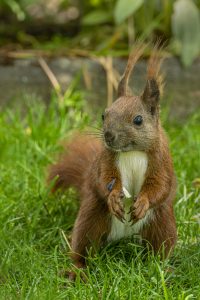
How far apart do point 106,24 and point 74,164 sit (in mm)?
2518

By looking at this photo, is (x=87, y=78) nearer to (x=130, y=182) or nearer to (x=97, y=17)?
(x=97, y=17)

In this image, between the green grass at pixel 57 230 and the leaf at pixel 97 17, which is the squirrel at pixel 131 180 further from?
the leaf at pixel 97 17

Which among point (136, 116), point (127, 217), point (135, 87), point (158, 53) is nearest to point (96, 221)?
point (127, 217)

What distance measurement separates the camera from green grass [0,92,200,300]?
118 inches

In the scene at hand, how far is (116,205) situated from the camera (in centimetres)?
319

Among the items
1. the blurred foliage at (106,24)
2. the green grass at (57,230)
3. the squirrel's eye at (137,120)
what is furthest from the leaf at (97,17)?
the squirrel's eye at (137,120)

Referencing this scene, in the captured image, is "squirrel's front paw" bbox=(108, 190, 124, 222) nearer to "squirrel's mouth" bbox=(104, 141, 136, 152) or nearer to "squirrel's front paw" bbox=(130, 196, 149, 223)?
"squirrel's front paw" bbox=(130, 196, 149, 223)

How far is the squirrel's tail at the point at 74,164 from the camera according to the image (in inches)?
151

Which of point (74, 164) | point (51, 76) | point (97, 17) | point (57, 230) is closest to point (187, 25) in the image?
point (97, 17)

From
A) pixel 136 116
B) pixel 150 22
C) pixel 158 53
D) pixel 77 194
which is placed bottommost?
pixel 77 194

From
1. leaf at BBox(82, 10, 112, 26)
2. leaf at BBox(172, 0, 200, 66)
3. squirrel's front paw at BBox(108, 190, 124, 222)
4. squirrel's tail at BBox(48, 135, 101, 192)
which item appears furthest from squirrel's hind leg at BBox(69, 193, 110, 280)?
leaf at BBox(82, 10, 112, 26)

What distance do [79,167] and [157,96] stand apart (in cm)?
69

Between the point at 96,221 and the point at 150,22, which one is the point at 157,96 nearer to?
the point at 96,221

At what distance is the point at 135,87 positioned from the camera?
18.5 feet
